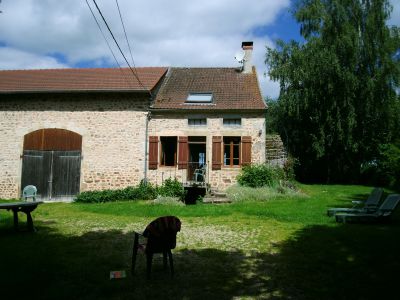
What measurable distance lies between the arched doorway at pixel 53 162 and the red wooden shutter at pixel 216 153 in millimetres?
5824

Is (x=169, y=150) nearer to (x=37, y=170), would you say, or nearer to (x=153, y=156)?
(x=153, y=156)

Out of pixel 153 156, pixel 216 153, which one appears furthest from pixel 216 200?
pixel 153 156

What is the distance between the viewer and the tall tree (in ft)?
63.7

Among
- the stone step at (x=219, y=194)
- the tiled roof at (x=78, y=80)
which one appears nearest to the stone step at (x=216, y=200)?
the stone step at (x=219, y=194)

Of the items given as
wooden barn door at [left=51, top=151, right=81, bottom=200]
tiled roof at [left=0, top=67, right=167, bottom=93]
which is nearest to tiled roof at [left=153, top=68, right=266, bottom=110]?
tiled roof at [left=0, top=67, right=167, bottom=93]

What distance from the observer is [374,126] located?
2058 cm

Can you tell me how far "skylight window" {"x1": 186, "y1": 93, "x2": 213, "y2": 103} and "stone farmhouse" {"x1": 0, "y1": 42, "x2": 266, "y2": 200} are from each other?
90mm

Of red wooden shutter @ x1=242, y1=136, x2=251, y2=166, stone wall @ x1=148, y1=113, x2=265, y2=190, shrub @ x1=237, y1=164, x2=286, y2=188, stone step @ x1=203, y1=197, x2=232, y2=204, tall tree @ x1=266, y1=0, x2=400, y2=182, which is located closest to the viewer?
stone step @ x1=203, y1=197, x2=232, y2=204

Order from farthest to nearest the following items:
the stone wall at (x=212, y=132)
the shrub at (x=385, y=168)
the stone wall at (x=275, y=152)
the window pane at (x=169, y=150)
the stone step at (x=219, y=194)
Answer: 1. the shrub at (x=385, y=168)
2. the stone wall at (x=275, y=152)
3. the window pane at (x=169, y=150)
4. the stone wall at (x=212, y=132)
5. the stone step at (x=219, y=194)

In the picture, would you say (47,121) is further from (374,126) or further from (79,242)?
(374,126)

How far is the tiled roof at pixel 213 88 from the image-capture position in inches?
618

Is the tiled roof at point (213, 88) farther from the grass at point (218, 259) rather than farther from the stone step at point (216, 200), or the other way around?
the grass at point (218, 259)

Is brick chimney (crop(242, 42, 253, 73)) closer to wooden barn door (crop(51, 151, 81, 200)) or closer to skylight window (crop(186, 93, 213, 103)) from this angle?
skylight window (crop(186, 93, 213, 103))

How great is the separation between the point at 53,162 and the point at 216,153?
7.16 metres
